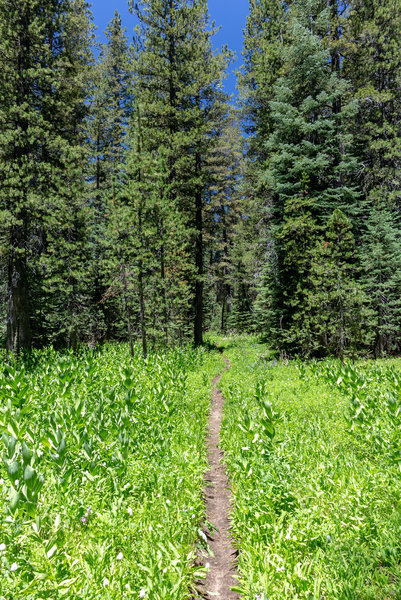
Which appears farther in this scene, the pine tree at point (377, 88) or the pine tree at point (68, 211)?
the pine tree at point (377, 88)

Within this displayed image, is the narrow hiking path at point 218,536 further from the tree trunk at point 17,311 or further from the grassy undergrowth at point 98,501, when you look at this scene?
the tree trunk at point 17,311

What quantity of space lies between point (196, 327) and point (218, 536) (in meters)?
14.9

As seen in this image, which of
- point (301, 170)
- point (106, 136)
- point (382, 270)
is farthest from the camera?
point (106, 136)

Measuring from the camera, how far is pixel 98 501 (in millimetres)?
3328

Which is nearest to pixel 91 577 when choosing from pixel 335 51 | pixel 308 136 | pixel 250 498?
pixel 250 498

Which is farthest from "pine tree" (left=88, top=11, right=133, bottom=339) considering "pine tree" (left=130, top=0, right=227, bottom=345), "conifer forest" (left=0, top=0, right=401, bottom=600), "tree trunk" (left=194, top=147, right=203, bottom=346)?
"tree trunk" (left=194, top=147, right=203, bottom=346)

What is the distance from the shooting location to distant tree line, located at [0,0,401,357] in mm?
12133

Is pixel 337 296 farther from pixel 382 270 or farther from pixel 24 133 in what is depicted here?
pixel 24 133

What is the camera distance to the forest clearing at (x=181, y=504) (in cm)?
243

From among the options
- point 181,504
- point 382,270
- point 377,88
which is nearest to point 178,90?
point 377,88

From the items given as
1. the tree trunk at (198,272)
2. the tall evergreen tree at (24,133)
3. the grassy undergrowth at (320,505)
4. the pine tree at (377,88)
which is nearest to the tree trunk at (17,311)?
the tall evergreen tree at (24,133)

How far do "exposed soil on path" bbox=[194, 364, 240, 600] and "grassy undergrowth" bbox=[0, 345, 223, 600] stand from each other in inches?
10.7

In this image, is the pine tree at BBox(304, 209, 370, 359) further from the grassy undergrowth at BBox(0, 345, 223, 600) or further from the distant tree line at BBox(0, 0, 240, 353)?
the grassy undergrowth at BBox(0, 345, 223, 600)

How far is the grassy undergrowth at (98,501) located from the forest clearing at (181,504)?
0.6 inches
